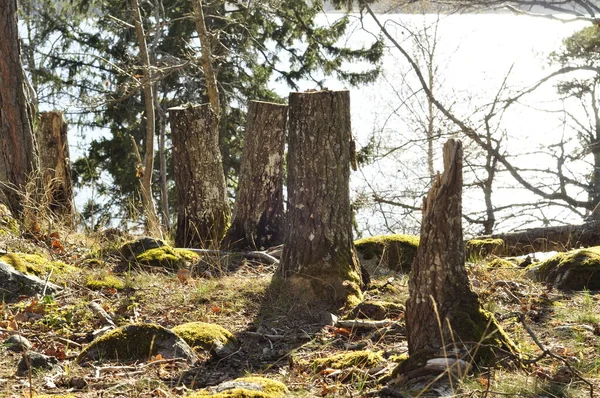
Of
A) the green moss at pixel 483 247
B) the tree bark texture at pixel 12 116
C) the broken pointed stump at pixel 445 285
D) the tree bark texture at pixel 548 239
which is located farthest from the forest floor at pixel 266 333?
the tree bark texture at pixel 548 239

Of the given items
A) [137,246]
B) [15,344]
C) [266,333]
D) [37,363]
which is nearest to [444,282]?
[266,333]

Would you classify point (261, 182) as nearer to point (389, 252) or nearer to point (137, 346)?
point (389, 252)

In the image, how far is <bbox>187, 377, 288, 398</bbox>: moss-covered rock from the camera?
3.77 m

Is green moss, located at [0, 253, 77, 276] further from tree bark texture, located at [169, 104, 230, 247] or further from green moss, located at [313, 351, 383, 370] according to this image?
green moss, located at [313, 351, 383, 370]

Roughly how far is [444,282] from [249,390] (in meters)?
1.36

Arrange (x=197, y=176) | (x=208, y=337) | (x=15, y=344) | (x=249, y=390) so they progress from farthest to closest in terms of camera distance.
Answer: (x=197, y=176) < (x=208, y=337) < (x=15, y=344) < (x=249, y=390)

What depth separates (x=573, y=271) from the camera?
6.46 metres

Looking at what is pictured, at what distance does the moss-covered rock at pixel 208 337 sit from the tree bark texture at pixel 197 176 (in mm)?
3023

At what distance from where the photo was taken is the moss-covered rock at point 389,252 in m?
7.55

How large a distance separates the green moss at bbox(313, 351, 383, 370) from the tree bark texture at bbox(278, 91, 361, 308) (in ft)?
4.91

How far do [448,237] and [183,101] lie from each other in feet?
55.6

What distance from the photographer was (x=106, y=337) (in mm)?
4898

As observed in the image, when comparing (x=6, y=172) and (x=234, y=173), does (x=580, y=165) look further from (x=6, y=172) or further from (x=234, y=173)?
(x=6, y=172)

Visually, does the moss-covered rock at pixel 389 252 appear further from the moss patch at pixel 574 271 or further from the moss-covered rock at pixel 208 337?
the moss-covered rock at pixel 208 337
